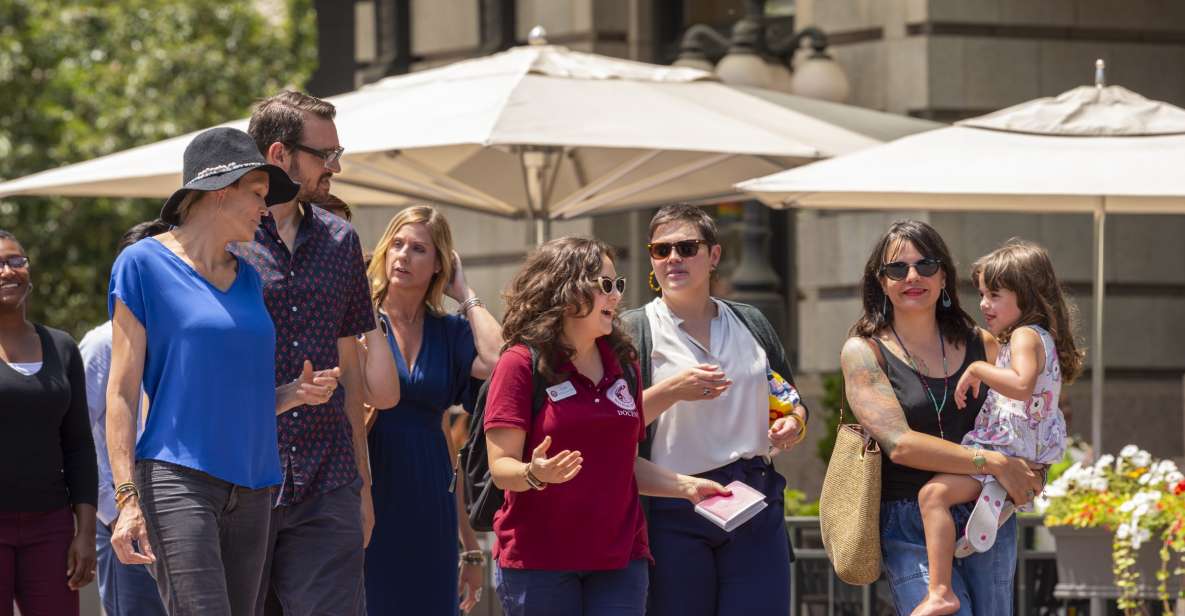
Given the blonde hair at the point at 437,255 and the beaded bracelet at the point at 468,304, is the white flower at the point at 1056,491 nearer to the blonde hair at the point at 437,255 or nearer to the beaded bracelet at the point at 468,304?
the beaded bracelet at the point at 468,304

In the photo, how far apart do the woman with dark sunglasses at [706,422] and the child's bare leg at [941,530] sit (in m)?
0.50

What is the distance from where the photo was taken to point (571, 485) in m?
5.92

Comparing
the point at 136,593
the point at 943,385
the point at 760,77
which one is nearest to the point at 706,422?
the point at 943,385

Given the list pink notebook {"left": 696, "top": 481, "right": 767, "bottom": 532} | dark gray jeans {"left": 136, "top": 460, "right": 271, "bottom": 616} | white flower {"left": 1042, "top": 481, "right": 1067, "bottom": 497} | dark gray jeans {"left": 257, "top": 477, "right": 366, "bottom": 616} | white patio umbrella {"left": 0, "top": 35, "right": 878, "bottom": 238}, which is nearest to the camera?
dark gray jeans {"left": 136, "top": 460, "right": 271, "bottom": 616}

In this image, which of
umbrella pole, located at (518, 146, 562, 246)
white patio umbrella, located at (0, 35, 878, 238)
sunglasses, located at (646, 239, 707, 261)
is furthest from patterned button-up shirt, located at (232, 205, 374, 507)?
umbrella pole, located at (518, 146, 562, 246)

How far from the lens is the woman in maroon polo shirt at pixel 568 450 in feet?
19.3

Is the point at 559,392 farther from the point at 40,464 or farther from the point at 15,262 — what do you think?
the point at 15,262

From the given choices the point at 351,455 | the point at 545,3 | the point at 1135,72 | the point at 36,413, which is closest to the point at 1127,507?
the point at 351,455

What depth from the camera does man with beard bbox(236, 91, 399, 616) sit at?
220 inches

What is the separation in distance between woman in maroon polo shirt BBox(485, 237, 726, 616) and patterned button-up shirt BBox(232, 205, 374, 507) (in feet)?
1.67

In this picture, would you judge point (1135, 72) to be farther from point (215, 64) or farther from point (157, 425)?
point (215, 64)

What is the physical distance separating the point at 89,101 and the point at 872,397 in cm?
2347

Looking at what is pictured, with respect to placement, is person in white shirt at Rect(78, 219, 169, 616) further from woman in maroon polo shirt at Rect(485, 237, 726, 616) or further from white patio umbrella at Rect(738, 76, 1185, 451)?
white patio umbrella at Rect(738, 76, 1185, 451)

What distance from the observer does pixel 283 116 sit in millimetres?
5844
